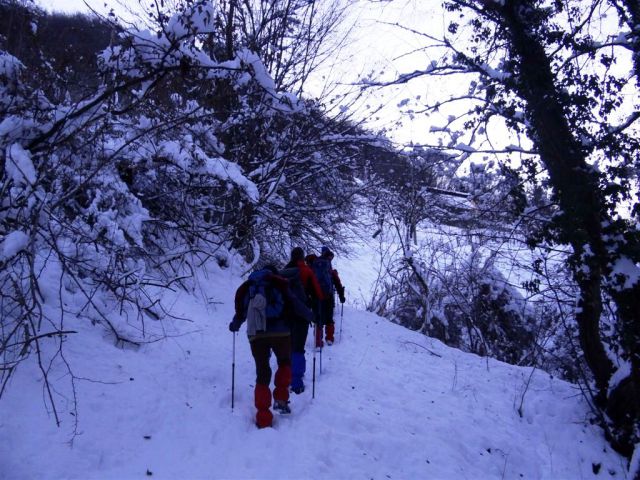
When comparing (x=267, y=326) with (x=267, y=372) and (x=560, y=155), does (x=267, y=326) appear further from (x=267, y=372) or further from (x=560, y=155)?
(x=560, y=155)

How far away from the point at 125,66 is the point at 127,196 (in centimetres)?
307

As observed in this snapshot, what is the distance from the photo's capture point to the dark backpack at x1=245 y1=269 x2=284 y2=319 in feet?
16.3

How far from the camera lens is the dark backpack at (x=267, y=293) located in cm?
497

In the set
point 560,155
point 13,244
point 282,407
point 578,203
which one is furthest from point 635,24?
point 13,244

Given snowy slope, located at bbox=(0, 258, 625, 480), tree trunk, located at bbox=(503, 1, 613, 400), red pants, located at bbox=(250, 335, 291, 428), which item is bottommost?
snowy slope, located at bbox=(0, 258, 625, 480)

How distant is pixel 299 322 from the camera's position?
5879 millimetres

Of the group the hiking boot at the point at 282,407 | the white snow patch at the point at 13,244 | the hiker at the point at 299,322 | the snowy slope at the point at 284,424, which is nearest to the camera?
the white snow patch at the point at 13,244

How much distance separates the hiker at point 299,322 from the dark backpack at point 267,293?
39cm

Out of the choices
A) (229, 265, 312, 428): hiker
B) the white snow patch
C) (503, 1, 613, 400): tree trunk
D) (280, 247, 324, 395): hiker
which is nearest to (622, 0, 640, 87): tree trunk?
(503, 1, 613, 400): tree trunk

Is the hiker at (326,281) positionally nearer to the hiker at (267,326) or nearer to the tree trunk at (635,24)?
the hiker at (267,326)

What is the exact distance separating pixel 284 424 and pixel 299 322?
1360mm

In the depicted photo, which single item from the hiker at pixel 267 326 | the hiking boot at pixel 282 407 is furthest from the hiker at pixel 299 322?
the hiking boot at pixel 282 407

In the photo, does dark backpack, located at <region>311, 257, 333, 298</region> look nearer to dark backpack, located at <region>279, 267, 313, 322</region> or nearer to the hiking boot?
dark backpack, located at <region>279, 267, 313, 322</region>

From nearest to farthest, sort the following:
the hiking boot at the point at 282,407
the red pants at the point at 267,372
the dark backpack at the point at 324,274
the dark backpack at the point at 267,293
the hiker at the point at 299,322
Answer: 1. the red pants at the point at 267,372
2. the dark backpack at the point at 267,293
3. the hiking boot at the point at 282,407
4. the hiker at the point at 299,322
5. the dark backpack at the point at 324,274
